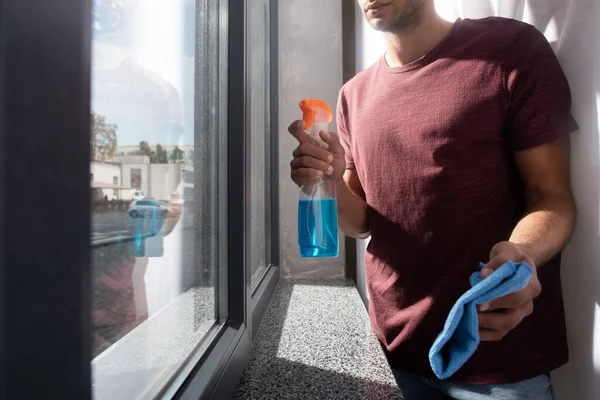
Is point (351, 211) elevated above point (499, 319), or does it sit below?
above

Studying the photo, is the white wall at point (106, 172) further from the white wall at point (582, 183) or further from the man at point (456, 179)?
the white wall at point (582, 183)

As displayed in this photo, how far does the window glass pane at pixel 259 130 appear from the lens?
169 centimetres

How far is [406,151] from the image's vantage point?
0.72 m

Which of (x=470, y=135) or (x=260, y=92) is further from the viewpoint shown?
(x=260, y=92)

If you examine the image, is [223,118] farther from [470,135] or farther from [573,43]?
[573,43]

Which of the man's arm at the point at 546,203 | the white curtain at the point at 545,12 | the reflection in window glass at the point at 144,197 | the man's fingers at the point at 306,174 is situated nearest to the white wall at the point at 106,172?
the reflection in window glass at the point at 144,197

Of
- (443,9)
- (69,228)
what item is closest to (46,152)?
(69,228)

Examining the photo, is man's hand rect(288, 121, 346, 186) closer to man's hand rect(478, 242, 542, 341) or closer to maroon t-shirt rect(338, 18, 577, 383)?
maroon t-shirt rect(338, 18, 577, 383)

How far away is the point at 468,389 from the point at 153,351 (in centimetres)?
54

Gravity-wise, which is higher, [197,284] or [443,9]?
[443,9]

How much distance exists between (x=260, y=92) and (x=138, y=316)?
4.83 ft

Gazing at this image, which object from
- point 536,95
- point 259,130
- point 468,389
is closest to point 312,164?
point 536,95

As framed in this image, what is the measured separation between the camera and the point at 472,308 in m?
0.39

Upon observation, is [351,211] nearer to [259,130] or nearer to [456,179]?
[456,179]
